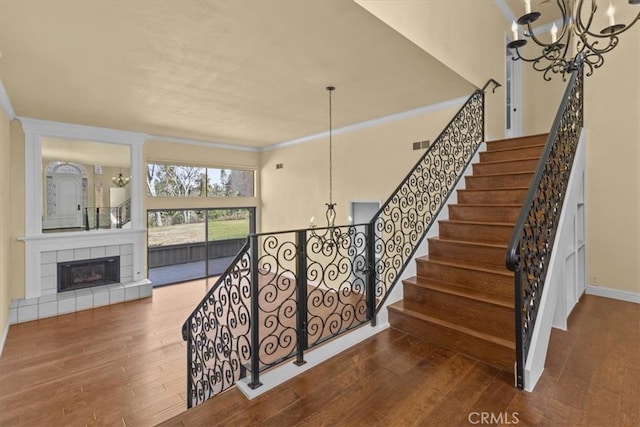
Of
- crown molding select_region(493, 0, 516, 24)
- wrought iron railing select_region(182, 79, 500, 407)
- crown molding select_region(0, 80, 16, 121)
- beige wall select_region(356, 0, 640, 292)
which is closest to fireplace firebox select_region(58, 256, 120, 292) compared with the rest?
crown molding select_region(0, 80, 16, 121)

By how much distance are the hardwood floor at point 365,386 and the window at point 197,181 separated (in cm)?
376

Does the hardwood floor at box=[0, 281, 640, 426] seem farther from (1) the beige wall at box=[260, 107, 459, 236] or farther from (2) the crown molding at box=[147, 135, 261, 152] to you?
(2) the crown molding at box=[147, 135, 261, 152]

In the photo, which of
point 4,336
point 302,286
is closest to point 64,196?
point 4,336

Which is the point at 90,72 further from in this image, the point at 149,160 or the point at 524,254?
the point at 524,254

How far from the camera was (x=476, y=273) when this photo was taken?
110 inches

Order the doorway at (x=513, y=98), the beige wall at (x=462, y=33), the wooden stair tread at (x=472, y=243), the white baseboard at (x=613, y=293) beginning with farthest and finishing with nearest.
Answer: the doorway at (x=513, y=98), the white baseboard at (x=613, y=293), the wooden stair tread at (x=472, y=243), the beige wall at (x=462, y=33)

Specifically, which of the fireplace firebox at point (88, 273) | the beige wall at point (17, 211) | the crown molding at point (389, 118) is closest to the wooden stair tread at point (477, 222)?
the crown molding at point (389, 118)

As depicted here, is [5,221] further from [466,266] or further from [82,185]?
[466,266]

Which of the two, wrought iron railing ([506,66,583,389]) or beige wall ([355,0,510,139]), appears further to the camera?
beige wall ([355,0,510,139])

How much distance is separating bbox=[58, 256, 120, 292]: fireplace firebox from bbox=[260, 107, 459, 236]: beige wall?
376cm

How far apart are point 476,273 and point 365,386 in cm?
148

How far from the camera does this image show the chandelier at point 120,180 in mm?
6253

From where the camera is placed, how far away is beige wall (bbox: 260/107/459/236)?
17.7 feet

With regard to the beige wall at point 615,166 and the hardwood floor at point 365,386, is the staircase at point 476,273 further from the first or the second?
the beige wall at point 615,166
